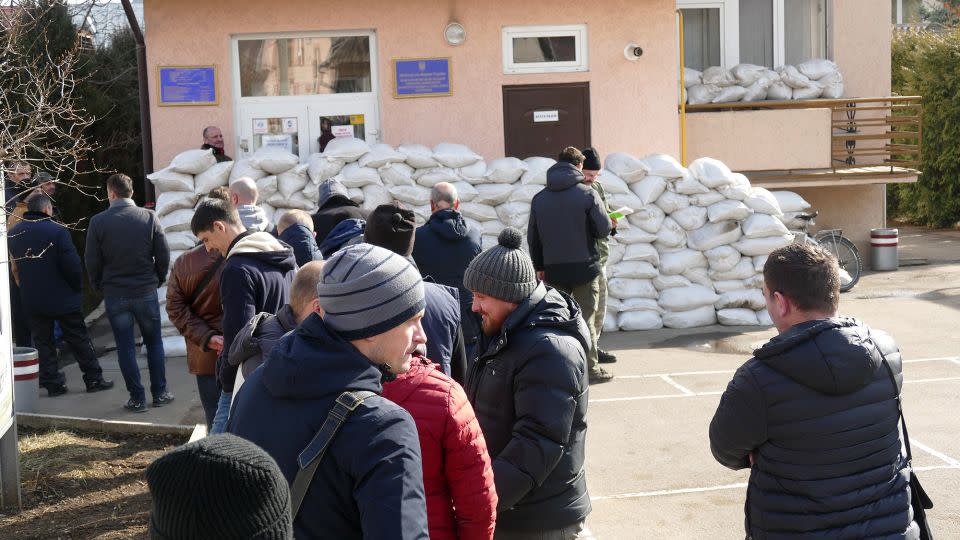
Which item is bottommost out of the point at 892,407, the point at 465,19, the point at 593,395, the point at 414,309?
the point at 593,395

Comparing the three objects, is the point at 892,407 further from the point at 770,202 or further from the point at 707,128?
the point at 707,128

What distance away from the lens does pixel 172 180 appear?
452 inches

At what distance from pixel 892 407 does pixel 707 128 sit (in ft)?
40.9

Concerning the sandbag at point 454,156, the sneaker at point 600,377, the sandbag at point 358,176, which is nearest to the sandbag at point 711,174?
the sandbag at point 454,156

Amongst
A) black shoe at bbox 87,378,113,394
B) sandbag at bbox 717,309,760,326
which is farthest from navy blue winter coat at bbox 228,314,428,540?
sandbag at bbox 717,309,760,326

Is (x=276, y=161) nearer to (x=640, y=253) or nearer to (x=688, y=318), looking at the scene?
(x=640, y=253)

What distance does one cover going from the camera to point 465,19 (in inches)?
508

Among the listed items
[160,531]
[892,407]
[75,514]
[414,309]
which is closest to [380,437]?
[414,309]

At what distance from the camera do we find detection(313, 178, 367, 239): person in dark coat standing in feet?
23.0

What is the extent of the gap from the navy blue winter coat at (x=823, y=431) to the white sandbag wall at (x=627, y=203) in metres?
8.36

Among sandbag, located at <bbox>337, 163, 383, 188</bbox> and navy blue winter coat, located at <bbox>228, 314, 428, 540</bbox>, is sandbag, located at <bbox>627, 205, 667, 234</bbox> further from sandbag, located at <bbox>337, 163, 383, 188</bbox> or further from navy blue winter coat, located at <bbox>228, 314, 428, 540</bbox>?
navy blue winter coat, located at <bbox>228, 314, 428, 540</bbox>

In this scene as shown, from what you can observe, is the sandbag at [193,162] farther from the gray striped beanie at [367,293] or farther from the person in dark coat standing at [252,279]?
the gray striped beanie at [367,293]

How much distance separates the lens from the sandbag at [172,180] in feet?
37.6

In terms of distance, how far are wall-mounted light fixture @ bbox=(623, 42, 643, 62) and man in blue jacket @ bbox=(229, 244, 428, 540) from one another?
36.1 ft
